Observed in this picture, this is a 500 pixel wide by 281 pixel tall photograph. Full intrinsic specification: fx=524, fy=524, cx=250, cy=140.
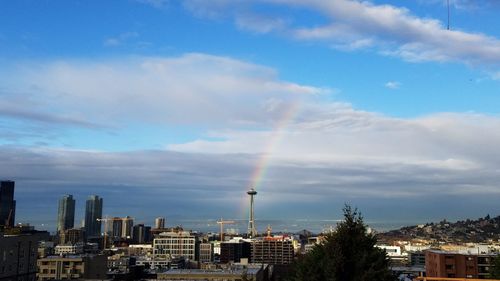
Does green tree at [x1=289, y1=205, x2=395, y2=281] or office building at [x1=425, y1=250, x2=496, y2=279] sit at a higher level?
green tree at [x1=289, y1=205, x2=395, y2=281]

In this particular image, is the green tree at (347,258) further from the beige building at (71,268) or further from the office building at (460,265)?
the office building at (460,265)

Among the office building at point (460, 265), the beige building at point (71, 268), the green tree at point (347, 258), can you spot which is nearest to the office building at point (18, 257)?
the beige building at point (71, 268)

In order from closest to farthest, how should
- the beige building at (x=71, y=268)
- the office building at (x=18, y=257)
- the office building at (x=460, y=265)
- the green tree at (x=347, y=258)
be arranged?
the green tree at (x=347, y=258)
the office building at (x=18, y=257)
the beige building at (x=71, y=268)
the office building at (x=460, y=265)

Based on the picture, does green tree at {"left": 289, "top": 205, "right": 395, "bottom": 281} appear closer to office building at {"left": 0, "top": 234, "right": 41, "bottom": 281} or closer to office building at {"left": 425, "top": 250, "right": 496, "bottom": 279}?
office building at {"left": 0, "top": 234, "right": 41, "bottom": 281}

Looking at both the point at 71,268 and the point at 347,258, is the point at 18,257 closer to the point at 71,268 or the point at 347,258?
the point at 71,268

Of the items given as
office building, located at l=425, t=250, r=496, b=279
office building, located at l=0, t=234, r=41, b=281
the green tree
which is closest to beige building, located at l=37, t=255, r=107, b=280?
office building, located at l=0, t=234, r=41, b=281

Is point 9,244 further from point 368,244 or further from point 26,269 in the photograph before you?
point 368,244
